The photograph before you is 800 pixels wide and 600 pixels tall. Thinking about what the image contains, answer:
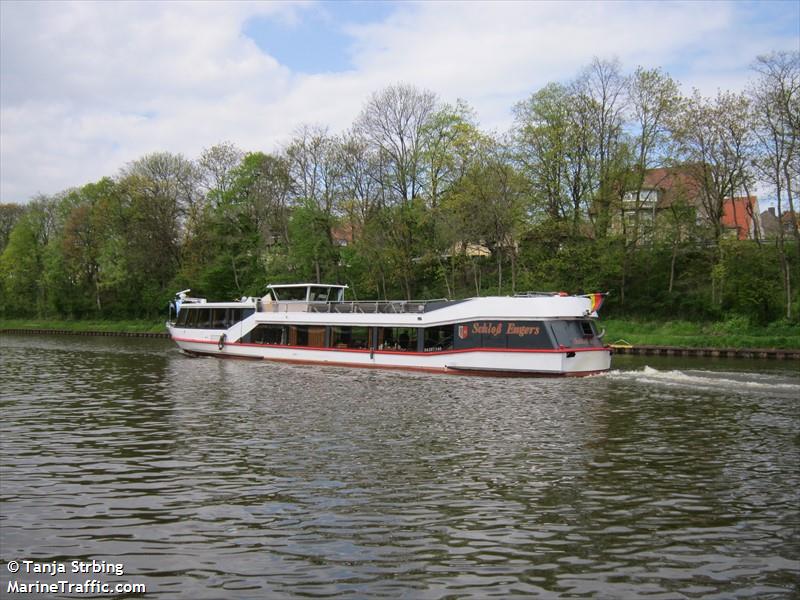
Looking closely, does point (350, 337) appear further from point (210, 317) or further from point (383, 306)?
point (210, 317)

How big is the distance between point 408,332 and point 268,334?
31.3 feet

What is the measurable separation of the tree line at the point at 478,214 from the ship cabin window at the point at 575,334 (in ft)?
64.7

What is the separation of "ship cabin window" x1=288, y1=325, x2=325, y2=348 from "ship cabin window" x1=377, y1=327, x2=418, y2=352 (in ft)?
13.0

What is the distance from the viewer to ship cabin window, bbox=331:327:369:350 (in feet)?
114

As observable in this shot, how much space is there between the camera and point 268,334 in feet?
126

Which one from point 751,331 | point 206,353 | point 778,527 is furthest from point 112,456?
point 751,331

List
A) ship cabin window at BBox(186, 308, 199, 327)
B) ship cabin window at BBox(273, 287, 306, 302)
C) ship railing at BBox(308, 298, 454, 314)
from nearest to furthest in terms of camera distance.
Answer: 1. ship railing at BBox(308, 298, 454, 314)
2. ship cabin window at BBox(273, 287, 306, 302)
3. ship cabin window at BBox(186, 308, 199, 327)

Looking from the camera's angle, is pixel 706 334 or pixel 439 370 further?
pixel 706 334

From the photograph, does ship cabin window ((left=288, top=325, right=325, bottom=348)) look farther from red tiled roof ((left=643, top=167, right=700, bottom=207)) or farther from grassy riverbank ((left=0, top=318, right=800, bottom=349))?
red tiled roof ((left=643, top=167, right=700, bottom=207))

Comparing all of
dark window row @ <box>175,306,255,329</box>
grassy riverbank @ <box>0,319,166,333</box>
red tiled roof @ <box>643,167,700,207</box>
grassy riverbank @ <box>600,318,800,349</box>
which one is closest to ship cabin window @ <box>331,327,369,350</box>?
dark window row @ <box>175,306,255,329</box>

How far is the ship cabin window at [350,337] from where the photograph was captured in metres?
34.8

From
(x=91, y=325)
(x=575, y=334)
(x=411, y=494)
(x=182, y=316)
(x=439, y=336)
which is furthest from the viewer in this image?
(x=91, y=325)

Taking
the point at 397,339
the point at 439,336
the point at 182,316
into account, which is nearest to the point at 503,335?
the point at 439,336

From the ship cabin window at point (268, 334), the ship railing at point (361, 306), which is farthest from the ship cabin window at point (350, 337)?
the ship cabin window at point (268, 334)
